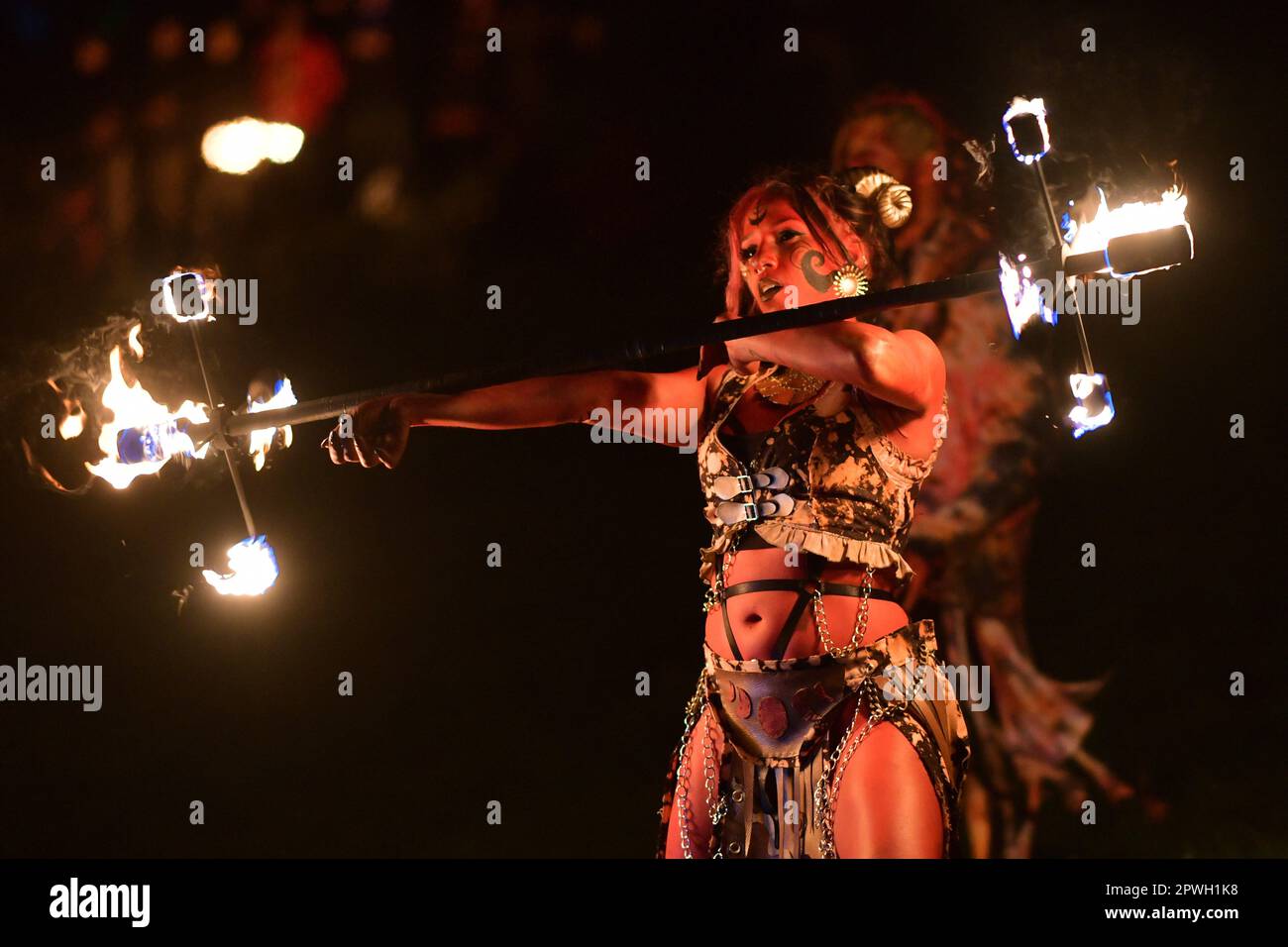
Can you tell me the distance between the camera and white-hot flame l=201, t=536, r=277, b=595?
7.81ft

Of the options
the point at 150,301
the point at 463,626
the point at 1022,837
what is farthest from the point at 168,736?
the point at 1022,837

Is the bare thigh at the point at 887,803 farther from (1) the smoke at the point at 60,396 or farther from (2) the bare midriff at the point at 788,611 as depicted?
(1) the smoke at the point at 60,396

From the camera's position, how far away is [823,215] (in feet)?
→ 7.79

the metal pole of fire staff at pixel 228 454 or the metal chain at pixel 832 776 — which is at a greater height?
the metal pole of fire staff at pixel 228 454

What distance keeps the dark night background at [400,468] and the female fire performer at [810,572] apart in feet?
1.85

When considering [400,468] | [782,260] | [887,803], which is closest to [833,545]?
[887,803]

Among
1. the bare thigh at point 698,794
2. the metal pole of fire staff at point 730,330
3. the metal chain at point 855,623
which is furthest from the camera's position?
the bare thigh at point 698,794

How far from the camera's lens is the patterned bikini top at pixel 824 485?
216cm

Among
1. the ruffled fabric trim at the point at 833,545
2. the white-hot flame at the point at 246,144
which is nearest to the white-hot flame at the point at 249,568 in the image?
the ruffled fabric trim at the point at 833,545

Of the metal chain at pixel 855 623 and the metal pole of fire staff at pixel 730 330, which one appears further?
the metal chain at pixel 855 623

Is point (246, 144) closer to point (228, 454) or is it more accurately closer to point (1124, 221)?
point (228, 454)

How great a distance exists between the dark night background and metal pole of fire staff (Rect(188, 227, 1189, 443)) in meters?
0.73

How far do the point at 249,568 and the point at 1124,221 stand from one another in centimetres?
161

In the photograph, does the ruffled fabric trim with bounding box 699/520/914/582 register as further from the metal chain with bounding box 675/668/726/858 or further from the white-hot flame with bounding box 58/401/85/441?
the white-hot flame with bounding box 58/401/85/441
